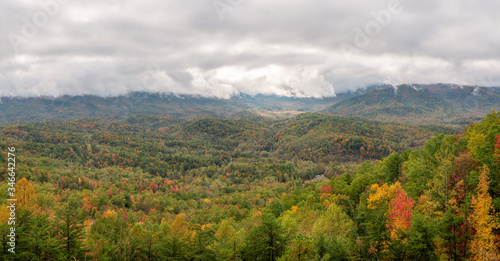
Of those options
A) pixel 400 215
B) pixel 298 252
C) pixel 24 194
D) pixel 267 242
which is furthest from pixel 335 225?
pixel 24 194

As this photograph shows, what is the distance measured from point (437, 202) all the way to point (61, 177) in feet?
621

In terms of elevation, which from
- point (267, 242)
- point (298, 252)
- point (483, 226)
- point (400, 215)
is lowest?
point (298, 252)

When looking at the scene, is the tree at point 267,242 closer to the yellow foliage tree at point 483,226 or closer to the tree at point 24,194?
the yellow foliage tree at point 483,226

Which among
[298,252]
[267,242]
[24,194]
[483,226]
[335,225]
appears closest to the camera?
[298,252]

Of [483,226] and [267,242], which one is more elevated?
[483,226]

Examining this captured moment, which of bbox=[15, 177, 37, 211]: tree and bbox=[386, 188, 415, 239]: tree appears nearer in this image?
bbox=[386, 188, 415, 239]: tree

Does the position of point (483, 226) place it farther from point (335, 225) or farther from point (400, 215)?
point (335, 225)

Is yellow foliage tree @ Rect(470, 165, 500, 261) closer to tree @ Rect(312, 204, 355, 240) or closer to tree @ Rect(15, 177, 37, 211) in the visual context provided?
tree @ Rect(312, 204, 355, 240)

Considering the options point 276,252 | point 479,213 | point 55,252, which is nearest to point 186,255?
point 276,252

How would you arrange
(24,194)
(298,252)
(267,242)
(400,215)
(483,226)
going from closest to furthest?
(298,252)
(267,242)
(483,226)
(400,215)
(24,194)

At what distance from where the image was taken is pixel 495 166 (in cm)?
3716

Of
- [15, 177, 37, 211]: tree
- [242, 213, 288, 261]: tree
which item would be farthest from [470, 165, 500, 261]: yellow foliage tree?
[15, 177, 37, 211]: tree

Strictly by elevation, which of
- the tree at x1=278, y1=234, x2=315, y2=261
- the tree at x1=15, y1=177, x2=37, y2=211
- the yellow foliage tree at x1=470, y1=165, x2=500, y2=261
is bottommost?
the tree at x1=15, y1=177, x2=37, y2=211

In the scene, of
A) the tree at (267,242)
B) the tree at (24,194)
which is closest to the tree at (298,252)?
the tree at (267,242)
